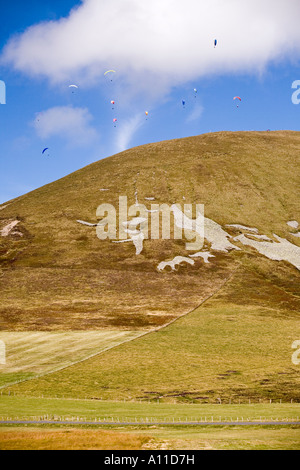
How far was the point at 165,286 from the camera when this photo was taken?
4353 inches

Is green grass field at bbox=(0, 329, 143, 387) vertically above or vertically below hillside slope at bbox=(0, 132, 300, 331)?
below

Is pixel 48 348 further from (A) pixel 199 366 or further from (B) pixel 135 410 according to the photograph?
(B) pixel 135 410

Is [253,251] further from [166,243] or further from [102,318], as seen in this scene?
[102,318]

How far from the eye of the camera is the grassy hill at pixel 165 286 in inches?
2323

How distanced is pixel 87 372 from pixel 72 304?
40.2m

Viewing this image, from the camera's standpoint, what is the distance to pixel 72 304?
99625 mm

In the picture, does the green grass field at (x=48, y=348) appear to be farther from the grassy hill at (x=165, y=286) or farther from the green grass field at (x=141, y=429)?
the green grass field at (x=141, y=429)

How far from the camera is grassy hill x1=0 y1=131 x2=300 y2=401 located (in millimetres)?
59000

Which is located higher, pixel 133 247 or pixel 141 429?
pixel 133 247

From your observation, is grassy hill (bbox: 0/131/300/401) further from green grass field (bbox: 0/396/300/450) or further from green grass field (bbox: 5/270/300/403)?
green grass field (bbox: 0/396/300/450)

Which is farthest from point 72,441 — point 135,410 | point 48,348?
point 48,348

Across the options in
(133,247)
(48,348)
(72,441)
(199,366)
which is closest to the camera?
(72,441)

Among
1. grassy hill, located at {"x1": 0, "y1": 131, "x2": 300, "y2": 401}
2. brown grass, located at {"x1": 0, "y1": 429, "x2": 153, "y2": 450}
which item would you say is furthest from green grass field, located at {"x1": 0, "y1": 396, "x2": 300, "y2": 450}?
grassy hill, located at {"x1": 0, "y1": 131, "x2": 300, "y2": 401}
